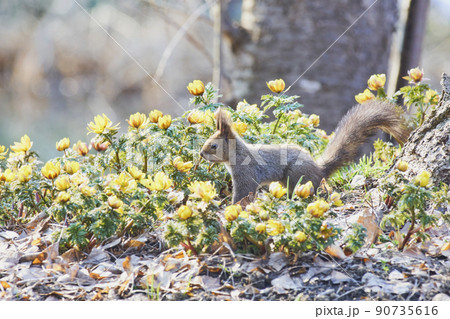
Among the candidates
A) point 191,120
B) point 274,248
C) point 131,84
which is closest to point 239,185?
point 191,120

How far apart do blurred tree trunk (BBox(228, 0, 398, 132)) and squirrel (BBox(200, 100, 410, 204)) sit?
102 centimetres

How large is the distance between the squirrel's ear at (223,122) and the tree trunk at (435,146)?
2.91 feet

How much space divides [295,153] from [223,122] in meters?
0.44

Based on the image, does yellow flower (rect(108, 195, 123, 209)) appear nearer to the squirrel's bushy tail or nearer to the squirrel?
the squirrel

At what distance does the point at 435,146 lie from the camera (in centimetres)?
215

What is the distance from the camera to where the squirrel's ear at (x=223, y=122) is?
8.01 feet

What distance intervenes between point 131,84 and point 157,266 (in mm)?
6453

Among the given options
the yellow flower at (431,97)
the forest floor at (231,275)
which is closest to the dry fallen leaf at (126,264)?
the forest floor at (231,275)

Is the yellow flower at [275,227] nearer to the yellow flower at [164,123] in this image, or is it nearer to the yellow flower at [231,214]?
the yellow flower at [231,214]

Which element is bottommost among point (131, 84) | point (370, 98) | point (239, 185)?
point (239, 185)

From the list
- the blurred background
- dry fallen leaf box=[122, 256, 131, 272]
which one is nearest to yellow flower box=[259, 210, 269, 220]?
dry fallen leaf box=[122, 256, 131, 272]

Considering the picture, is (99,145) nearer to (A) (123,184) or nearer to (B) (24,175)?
(B) (24,175)

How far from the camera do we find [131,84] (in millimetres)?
7863

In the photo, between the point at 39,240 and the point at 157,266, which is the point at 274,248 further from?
the point at 39,240
